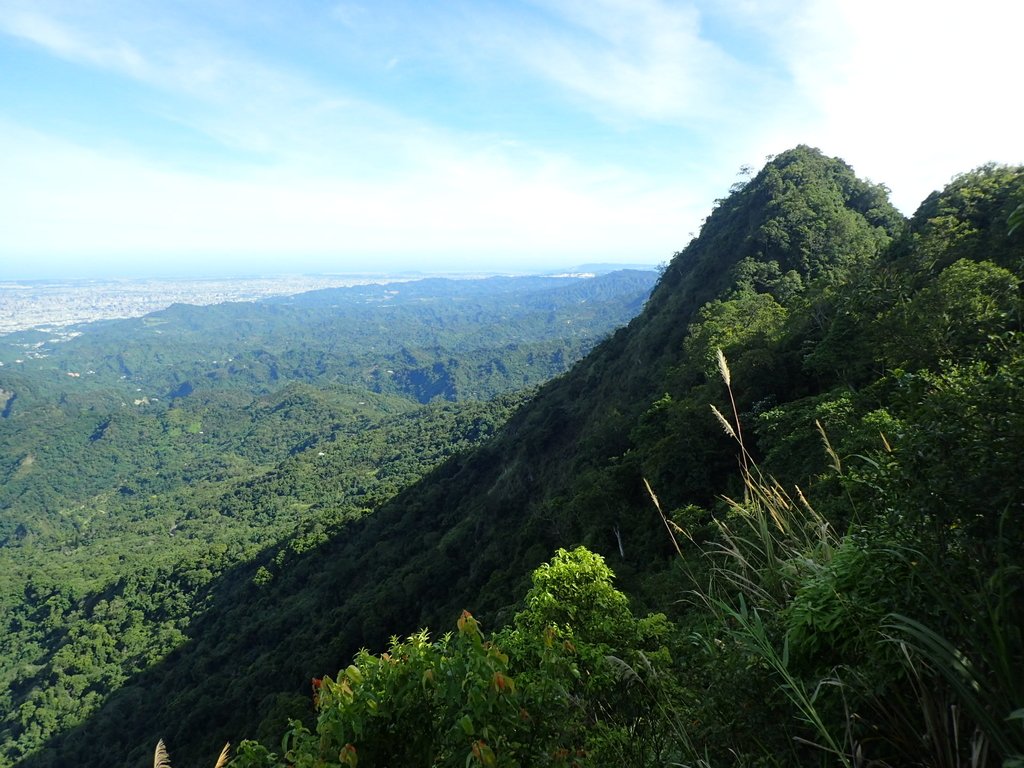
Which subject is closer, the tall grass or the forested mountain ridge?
the tall grass

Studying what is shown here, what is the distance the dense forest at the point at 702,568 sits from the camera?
2.61m

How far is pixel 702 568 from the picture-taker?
9.42 metres

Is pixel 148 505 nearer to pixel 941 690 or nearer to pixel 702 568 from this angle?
pixel 702 568

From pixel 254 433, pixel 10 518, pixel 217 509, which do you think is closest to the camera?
pixel 217 509

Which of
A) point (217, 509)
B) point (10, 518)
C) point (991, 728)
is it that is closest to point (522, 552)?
point (991, 728)

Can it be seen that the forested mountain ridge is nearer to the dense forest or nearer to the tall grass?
the dense forest

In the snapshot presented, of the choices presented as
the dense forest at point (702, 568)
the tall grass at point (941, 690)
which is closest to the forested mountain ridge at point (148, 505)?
the dense forest at point (702, 568)

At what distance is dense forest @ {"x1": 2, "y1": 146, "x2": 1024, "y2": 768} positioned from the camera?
Result: 8.56 feet

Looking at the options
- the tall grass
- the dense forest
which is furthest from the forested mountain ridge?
the tall grass

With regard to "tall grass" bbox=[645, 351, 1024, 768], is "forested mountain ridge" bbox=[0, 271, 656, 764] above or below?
below

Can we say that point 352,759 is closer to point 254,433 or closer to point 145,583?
point 145,583

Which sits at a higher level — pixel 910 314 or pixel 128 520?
pixel 910 314

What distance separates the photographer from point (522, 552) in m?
27.6

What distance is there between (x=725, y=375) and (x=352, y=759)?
13.3ft
